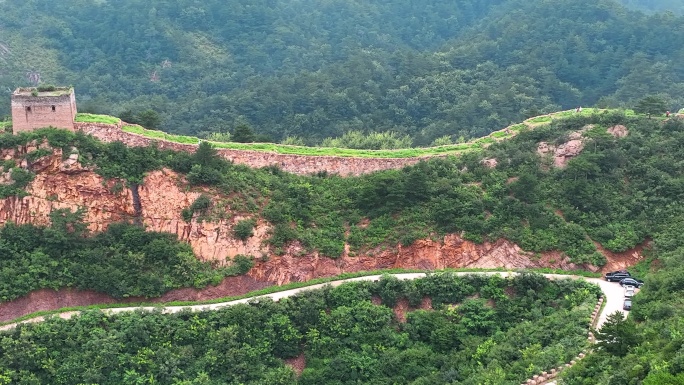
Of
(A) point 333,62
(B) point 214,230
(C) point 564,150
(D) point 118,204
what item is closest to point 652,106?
(C) point 564,150

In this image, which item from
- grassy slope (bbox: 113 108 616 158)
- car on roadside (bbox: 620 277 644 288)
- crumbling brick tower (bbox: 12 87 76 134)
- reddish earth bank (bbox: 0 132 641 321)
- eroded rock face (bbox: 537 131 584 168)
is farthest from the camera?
eroded rock face (bbox: 537 131 584 168)

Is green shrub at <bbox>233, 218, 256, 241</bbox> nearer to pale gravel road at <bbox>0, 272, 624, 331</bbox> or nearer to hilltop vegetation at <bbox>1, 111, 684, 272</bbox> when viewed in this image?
hilltop vegetation at <bbox>1, 111, 684, 272</bbox>

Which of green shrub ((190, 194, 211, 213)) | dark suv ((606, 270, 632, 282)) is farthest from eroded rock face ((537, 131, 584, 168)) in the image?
green shrub ((190, 194, 211, 213))

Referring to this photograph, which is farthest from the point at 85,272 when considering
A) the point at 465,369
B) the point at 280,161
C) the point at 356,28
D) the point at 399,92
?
the point at 356,28

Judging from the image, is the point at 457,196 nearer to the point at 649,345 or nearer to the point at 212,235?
the point at 212,235

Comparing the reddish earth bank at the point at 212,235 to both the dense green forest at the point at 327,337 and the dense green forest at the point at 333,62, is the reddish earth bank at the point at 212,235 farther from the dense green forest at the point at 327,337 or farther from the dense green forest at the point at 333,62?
the dense green forest at the point at 333,62

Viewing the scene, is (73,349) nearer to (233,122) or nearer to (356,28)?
(233,122)

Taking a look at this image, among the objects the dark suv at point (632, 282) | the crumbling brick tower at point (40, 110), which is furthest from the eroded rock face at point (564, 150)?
the crumbling brick tower at point (40, 110)
